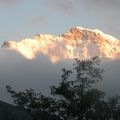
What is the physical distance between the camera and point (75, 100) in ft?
342

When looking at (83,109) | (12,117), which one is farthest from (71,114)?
(12,117)

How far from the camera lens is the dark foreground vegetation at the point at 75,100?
104 metres

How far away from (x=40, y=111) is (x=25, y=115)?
5.14 m

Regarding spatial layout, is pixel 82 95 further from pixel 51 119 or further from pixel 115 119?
pixel 115 119

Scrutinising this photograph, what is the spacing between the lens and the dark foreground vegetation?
104m

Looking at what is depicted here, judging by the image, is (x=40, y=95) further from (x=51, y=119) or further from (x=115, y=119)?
(x=115, y=119)

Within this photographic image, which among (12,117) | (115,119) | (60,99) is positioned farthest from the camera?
(115,119)

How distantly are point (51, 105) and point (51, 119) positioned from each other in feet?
12.5

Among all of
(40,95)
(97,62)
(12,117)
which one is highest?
(97,62)

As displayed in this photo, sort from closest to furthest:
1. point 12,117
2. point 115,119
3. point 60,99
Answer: point 12,117, point 60,99, point 115,119

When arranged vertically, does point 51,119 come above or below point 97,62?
below

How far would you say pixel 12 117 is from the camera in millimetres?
100438

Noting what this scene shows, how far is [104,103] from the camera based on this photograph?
11000 cm

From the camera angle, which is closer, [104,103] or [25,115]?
[25,115]
